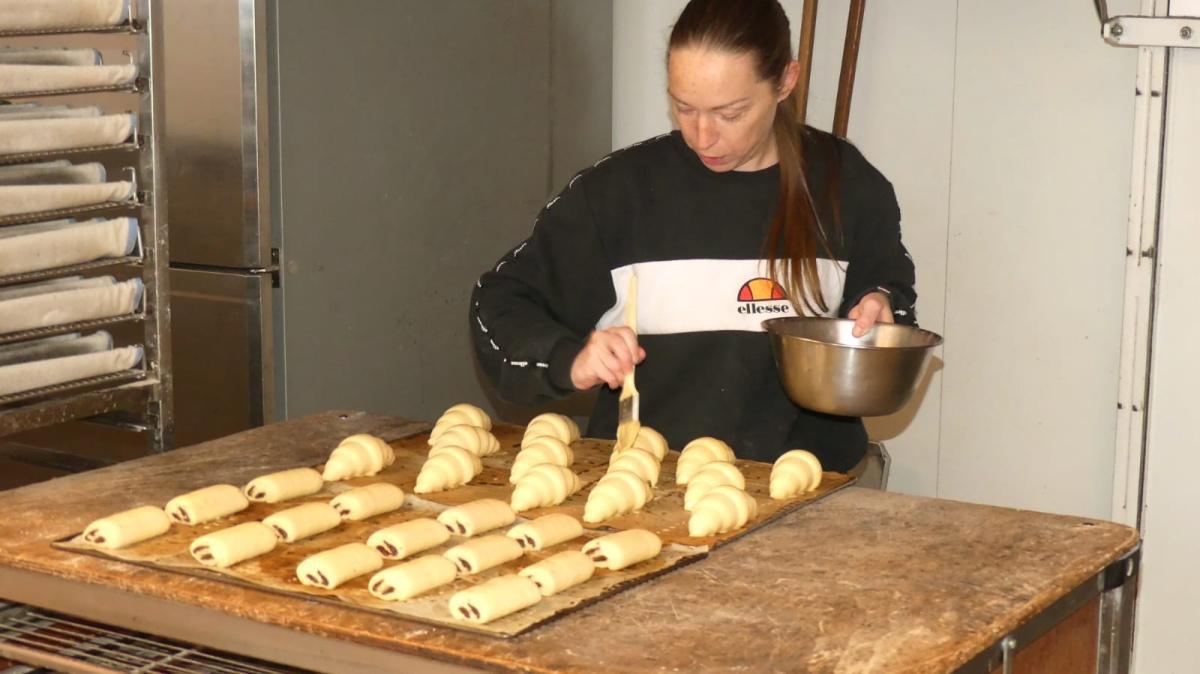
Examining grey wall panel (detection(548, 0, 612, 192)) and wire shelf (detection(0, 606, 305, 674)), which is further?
grey wall panel (detection(548, 0, 612, 192))

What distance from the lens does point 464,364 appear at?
11.6ft

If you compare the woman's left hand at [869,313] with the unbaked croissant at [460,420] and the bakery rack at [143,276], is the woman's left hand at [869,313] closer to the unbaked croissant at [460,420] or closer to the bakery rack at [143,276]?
the unbaked croissant at [460,420]

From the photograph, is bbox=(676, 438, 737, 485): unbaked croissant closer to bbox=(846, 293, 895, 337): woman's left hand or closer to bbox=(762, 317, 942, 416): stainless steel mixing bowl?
bbox=(762, 317, 942, 416): stainless steel mixing bowl

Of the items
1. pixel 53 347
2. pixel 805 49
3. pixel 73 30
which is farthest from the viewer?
pixel 805 49

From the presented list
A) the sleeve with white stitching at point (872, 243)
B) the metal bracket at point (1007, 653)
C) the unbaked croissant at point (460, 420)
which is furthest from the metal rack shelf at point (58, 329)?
the metal bracket at point (1007, 653)

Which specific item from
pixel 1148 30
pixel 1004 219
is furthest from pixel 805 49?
pixel 1148 30

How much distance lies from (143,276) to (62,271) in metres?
0.18

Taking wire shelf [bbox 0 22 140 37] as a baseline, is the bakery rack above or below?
below

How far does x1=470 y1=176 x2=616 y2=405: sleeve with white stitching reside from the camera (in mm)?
2533

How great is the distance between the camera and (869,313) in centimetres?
237

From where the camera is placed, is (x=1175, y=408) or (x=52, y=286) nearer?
(x=52, y=286)

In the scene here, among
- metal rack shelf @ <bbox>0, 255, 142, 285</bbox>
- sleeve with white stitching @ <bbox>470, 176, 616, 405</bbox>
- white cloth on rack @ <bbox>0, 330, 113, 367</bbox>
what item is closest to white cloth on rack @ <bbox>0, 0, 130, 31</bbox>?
metal rack shelf @ <bbox>0, 255, 142, 285</bbox>

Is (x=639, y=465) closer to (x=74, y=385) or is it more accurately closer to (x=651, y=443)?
(x=651, y=443)

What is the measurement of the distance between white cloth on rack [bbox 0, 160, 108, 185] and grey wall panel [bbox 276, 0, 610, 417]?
1.93ft
